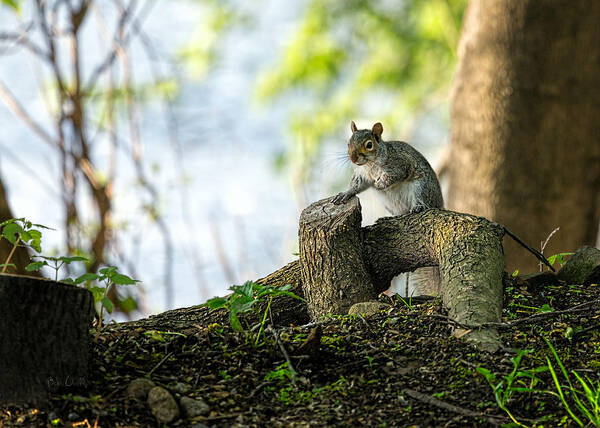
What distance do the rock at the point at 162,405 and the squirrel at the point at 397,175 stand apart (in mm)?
1417

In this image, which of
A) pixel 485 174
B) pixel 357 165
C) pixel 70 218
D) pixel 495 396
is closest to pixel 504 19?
pixel 485 174

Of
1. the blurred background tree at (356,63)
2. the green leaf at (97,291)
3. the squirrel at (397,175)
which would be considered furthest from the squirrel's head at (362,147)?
the blurred background tree at (356,63)

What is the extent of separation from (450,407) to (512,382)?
0.21 meters

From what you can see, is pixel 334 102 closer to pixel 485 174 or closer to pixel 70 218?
pixel 485 174

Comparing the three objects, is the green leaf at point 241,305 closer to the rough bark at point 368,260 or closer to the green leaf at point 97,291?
the rough bark at point 368,260

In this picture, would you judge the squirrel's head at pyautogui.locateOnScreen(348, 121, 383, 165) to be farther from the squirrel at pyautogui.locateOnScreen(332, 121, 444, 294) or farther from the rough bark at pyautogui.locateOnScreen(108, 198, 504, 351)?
the rough bark at pyautogui.locateOnScreen(108, 198, 504, 351)

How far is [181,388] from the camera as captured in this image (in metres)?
1.85

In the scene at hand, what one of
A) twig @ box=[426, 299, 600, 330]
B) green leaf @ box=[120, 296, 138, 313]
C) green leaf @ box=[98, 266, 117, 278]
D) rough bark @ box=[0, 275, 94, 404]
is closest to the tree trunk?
green leaf @ box=[120, 296, 138, 313]

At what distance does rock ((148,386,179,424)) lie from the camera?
5.65 feet

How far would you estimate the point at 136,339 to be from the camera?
2.14 metres

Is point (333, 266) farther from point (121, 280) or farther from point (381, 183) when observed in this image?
point (121, 280)

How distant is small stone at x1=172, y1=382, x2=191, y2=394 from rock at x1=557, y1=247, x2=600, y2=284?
64.4 inches

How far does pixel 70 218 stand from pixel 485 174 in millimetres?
2680

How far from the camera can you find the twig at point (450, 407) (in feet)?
5.50
